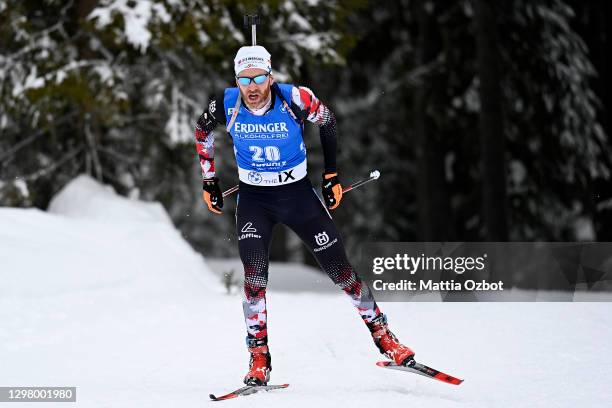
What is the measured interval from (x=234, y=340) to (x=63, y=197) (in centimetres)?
530

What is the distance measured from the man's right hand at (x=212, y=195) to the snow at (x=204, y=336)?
1.26 m

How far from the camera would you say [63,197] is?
12.0 metres

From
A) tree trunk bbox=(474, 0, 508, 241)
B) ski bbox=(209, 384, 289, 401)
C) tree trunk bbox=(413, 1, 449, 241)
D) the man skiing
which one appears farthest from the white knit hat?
tree trunk bbox=(413, 1, 449, 241)

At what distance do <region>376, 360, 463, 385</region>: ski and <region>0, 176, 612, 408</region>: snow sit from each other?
0.10 m

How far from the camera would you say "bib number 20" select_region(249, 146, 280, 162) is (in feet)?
19.5

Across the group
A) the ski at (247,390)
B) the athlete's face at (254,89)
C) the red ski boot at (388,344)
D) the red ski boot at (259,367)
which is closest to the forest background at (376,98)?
the athlete's face at (254,89)

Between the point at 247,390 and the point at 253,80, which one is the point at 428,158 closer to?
the point at 253,80

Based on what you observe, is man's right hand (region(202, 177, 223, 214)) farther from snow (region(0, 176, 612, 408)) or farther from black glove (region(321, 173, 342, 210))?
snow (region(0, 176, 612, 408))

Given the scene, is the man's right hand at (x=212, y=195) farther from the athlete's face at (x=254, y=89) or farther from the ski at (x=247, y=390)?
the ski at (x=247, y=390)

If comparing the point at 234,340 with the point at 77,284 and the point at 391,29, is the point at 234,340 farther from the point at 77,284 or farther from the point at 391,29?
the point at 391,29

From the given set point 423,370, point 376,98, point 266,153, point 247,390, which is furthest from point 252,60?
point 376,98

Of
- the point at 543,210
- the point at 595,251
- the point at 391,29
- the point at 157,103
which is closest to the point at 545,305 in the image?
the point at 595,251

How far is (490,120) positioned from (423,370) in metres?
9.66

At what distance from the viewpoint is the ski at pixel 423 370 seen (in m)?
5.72
